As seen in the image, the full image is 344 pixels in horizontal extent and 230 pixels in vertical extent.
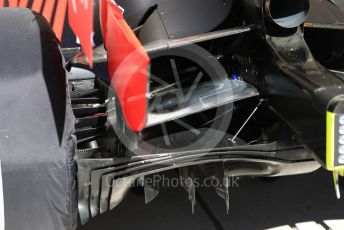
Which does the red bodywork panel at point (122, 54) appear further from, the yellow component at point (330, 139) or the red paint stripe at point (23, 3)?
the red paint stripe at point (23, 3)

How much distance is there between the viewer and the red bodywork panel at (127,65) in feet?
4.43

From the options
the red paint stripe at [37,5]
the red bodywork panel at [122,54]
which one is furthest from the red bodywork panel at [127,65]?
the red paint stripe at [37,5]

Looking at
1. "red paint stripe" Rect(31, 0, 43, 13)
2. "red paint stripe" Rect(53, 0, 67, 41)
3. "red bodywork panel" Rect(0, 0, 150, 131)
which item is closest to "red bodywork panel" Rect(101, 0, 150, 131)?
"red bodywork panel" Rect(0, 0, 150, 131)

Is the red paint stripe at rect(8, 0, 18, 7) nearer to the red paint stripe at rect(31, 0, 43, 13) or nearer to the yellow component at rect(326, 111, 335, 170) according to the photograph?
the red paint stripe at rect(31, 0, 43, 13)

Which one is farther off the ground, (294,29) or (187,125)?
(294,29)

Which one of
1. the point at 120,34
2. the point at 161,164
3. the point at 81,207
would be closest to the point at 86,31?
the point at 120,34

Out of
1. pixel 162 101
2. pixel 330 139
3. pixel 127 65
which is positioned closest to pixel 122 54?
pixel 127 65

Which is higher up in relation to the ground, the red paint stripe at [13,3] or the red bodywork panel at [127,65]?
the red bodywork panel at [127,65]

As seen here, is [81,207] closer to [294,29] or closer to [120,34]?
[120,34]

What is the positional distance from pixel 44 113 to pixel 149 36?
0.60 m

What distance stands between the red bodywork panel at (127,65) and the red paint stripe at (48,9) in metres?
1.70

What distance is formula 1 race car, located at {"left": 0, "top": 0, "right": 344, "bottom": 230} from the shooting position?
1.66m

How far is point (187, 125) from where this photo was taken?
2.22 m

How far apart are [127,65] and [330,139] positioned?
29.6 inches
